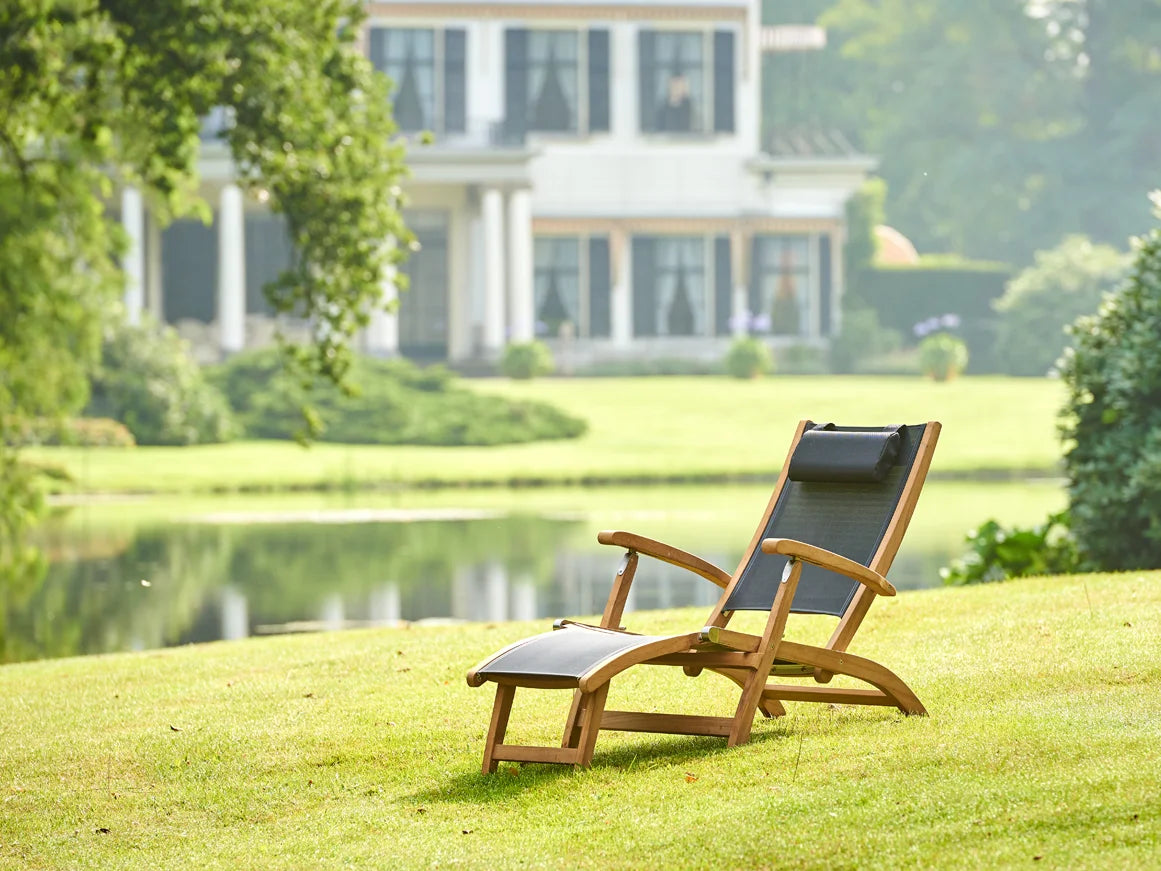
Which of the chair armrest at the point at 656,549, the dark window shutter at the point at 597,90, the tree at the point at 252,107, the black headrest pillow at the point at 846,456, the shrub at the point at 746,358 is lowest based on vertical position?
the shrub at the point at 746,358

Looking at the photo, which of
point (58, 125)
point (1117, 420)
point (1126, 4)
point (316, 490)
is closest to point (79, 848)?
point (1117, 420)

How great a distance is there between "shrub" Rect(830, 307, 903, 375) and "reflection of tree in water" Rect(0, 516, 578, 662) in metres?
18.1

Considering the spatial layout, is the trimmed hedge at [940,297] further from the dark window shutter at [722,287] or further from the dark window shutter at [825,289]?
the dark window shutter at [722,287]

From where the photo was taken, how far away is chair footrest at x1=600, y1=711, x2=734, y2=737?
5.49 m

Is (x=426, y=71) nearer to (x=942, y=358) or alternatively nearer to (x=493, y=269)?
(x=493, y=269)

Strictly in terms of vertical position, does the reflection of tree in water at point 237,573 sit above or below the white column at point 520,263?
below

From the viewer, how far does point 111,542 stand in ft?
58.4

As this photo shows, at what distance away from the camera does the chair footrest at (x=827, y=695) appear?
217 inches

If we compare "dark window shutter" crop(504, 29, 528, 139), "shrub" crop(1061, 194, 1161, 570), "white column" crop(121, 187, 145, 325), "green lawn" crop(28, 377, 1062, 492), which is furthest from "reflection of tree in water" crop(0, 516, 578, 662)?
"dark window shutter" crop(504, 29, 528, 139)

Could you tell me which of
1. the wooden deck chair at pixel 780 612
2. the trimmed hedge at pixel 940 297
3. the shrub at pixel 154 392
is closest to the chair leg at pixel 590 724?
the wooden deck chair at pixel 780 612

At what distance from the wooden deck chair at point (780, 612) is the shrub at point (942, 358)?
2784cm

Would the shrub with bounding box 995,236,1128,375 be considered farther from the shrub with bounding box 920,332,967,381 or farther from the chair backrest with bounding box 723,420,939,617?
the chair backrest with bounding box 723,420,939,617

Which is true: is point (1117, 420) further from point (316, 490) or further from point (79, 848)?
point (316, 490)

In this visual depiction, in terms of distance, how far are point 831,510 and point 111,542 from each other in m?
12.9
